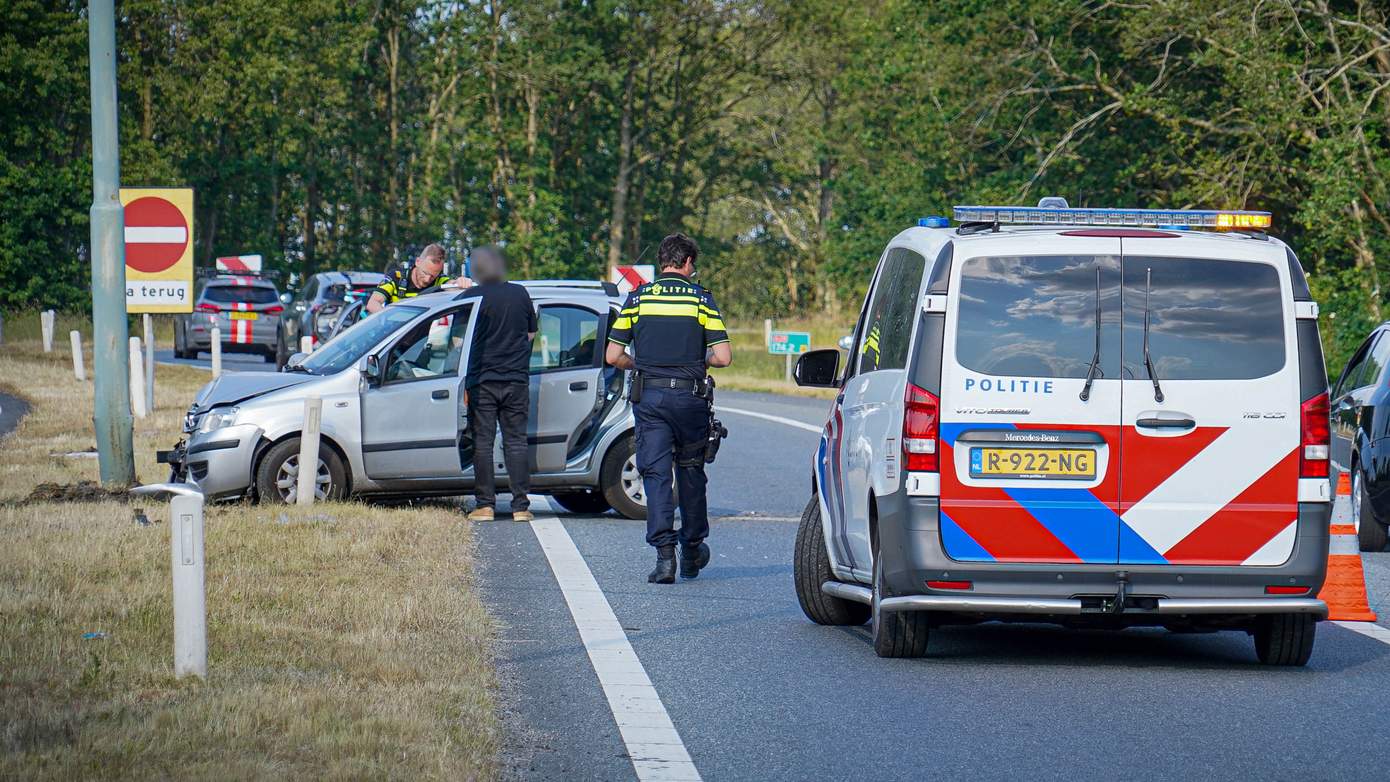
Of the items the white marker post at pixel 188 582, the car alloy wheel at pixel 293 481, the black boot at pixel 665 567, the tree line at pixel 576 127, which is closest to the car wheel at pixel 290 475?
the car alloy wheel at pixel 293 481

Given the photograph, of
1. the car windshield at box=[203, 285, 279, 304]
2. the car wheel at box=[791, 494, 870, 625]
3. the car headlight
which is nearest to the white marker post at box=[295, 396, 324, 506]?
the car headlight

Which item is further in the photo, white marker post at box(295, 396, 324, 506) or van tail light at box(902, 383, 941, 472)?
white marker post at box(295, 396, 324, 506)

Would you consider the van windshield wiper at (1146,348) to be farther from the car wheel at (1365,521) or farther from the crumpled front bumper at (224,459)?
the crumpled front bumper at (224,459)

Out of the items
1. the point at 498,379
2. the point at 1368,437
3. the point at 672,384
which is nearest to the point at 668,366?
the point at 672,384

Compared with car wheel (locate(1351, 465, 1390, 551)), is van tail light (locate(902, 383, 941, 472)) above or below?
above

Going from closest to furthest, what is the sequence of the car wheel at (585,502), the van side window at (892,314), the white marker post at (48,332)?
1. the van side window at (892,314)
2. the car wheel at (585,502)
3. the white marker post at (48,332)

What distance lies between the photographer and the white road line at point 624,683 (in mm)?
6195

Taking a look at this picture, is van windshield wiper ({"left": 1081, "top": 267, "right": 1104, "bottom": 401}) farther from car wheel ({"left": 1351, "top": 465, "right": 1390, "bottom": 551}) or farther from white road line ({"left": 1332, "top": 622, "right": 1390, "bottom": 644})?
car wheel ({"left": 1351, "top": 465, "right": 1390, "bottom": 551})

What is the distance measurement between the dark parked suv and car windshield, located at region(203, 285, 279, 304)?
28105 mm

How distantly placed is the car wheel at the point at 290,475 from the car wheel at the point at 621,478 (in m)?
1.86

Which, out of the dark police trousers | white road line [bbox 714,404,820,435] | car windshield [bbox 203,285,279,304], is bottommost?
white road line [bbox 714,404,820,435]

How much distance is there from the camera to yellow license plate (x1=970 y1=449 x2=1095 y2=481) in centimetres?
778

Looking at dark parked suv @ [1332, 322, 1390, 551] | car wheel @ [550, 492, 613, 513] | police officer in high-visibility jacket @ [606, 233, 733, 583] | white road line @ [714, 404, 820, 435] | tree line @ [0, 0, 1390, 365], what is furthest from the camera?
tree line @ [0, 0, 1390, 365]

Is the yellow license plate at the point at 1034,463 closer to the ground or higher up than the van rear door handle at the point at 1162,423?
closer to the ground
